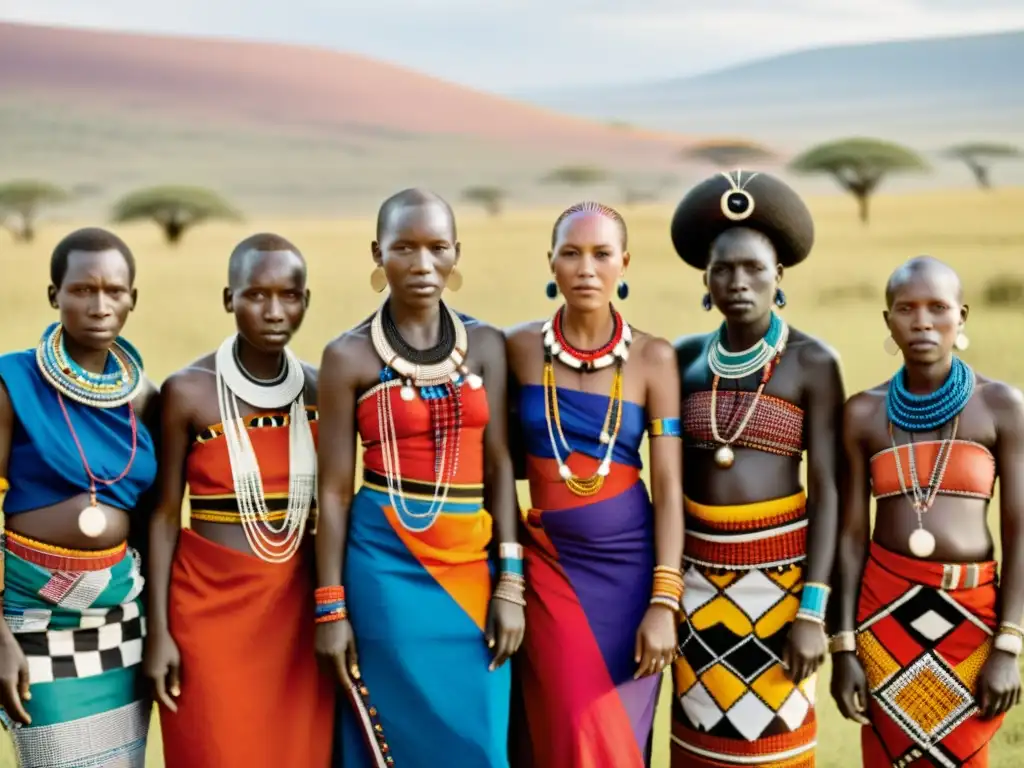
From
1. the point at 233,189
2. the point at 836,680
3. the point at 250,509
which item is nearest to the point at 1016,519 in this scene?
the point at 836,680

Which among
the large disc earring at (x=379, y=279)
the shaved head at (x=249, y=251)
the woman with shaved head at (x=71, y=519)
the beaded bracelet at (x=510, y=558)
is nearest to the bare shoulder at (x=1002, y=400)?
the beaded bracelet at (x=510, y=558)

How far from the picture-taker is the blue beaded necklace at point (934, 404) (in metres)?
3.51

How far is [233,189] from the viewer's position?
46.9 feet

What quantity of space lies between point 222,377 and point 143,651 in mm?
907

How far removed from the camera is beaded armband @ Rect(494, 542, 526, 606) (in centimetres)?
357

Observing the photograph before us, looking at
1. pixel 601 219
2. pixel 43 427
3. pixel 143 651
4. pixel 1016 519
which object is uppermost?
pixel 601 219

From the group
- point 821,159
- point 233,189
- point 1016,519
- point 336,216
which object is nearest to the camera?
point 1016,519

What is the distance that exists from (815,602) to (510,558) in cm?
97

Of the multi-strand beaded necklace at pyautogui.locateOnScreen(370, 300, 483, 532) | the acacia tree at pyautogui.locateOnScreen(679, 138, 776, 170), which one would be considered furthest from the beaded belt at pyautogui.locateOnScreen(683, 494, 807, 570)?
the acacia tree at pyautogui.locateOnScreen(679, 138, 776, 170)

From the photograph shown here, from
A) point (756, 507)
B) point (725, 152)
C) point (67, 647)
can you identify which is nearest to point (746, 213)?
point (756, 507)

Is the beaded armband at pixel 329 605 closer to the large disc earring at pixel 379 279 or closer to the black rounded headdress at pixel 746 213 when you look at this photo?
the large disc earring at pixel 379 279

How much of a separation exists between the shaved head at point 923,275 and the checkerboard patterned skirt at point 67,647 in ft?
8.36

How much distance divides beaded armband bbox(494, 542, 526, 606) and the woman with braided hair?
4.8 inches

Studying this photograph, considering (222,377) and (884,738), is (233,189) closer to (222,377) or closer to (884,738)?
(222,377)
